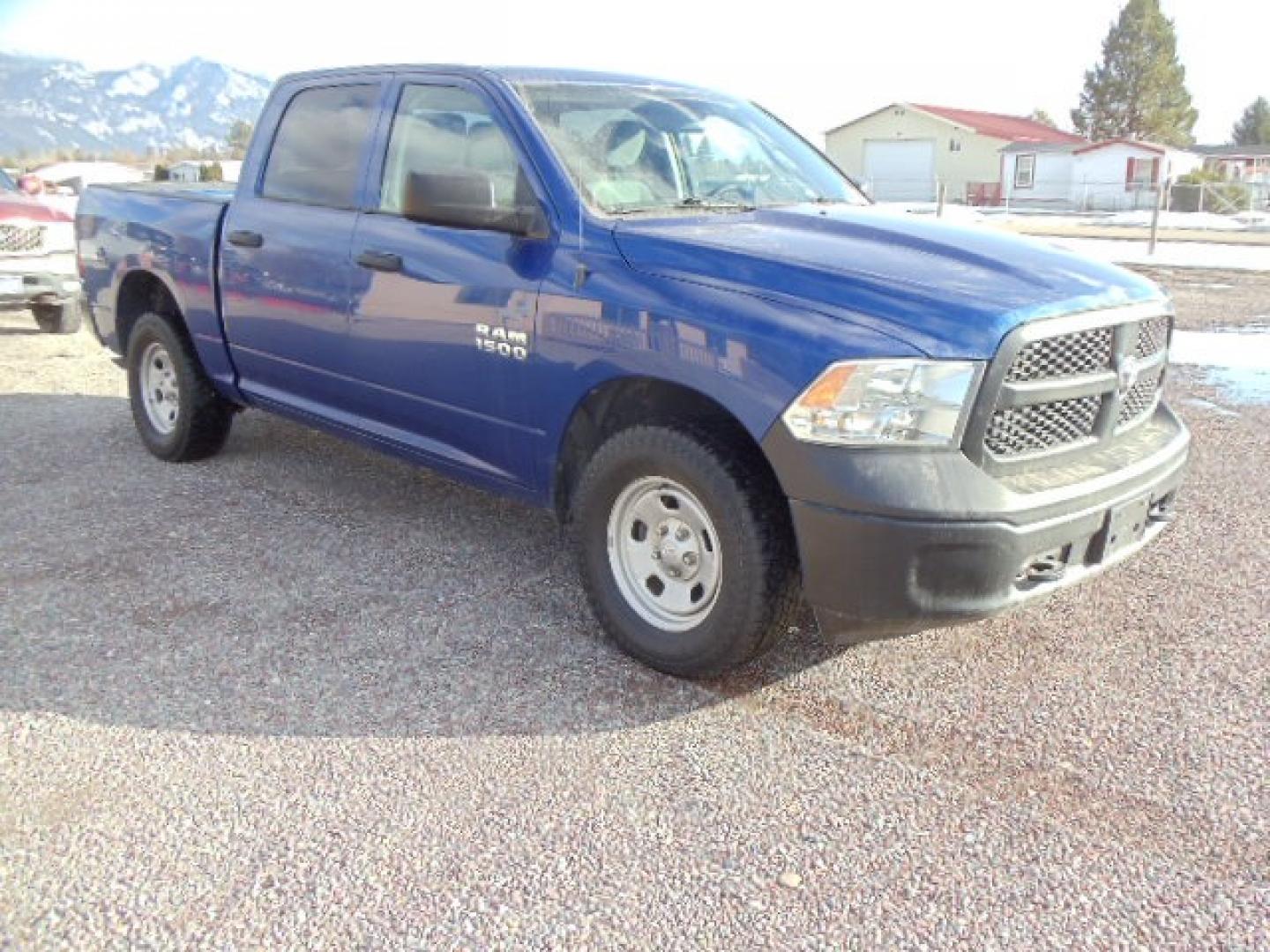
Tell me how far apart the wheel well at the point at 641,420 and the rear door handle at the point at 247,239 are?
200cm

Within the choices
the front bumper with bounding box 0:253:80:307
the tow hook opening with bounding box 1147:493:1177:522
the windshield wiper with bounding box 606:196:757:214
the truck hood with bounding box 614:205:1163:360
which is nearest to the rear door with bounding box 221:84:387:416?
the windshield wiper with bounding box 606:196:757:214

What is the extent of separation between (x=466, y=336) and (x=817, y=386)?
4.88 feet

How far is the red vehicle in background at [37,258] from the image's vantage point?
9.88 meters

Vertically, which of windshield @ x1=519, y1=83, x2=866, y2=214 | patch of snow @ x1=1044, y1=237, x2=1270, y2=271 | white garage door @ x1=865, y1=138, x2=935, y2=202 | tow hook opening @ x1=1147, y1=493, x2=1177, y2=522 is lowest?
tow hook opening @ x1=1147, y1=493, x2=1177, y2=522

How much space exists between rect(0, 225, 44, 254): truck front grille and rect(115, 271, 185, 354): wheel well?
468 centimetres

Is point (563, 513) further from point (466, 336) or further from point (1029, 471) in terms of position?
point (1029, 471)

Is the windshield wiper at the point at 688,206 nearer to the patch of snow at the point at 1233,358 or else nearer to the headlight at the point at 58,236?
the patch of snow at the point at 1233,358

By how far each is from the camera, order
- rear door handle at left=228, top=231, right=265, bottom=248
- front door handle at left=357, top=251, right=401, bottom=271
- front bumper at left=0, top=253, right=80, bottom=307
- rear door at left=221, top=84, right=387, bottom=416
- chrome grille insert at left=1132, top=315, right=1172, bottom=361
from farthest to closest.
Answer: front bumper at left=0, top=253, right=80, bottom=307
rear door handle at left=228, top=231, right=265, bottom=248
rear door at left=221, top=84, right=387, bottom=416
front door handle at left=357, top=251, right=401, bottom=271
chrome grille insert at left=1132, top=315, right=1172, bottom=361

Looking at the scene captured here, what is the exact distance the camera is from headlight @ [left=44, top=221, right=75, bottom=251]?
10234mm

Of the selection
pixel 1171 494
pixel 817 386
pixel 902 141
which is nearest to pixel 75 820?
pixel 817 386

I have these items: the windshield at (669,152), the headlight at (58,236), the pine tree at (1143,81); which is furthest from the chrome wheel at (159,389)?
the pine tree at (1143,81)

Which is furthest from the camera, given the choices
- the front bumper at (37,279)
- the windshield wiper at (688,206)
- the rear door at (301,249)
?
the front bumper at (37,279)

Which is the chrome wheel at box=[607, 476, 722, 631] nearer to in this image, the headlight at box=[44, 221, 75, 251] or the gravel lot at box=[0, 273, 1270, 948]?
the gravel lot at box=[0, 273, 1270, 948]

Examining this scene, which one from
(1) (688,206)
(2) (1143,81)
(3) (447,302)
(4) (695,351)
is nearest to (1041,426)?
(4) (695,351)
